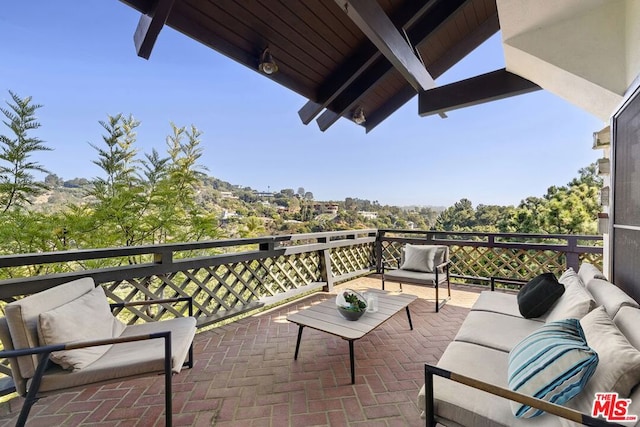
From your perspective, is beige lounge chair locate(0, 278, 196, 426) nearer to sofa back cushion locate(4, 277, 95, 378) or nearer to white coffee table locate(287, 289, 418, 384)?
sofa back cushion locate(4, 277, 95, 378)

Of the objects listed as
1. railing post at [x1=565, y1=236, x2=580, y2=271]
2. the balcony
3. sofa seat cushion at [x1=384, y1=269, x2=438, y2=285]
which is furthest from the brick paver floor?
railing post at [x1=565, y1=236, x2=580, y2=271]

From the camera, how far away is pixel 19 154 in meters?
4.25

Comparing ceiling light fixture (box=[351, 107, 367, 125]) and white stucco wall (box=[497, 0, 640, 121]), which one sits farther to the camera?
ceiling light fixture (box=[351, 107, 367, 125])

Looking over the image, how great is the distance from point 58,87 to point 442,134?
1039 cm

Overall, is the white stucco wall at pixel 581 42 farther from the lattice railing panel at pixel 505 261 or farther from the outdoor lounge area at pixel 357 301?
the lattice railing panel at pixel 505 261

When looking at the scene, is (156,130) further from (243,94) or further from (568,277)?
(568,277)

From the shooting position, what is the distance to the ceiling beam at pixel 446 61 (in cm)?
357

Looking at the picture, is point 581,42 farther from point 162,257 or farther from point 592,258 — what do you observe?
point 162,257

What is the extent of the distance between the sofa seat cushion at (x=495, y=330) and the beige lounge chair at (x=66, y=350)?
75.8 inches

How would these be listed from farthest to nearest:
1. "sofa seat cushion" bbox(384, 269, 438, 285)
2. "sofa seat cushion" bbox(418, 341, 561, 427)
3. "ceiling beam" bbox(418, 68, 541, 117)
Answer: "sofa seat cushion" bbox(384, 269, 438, 285), "ceiling beam" bbox(418, 68, 541, 117), "sofa seat cushion" bbox(418, 341, 561, 427)

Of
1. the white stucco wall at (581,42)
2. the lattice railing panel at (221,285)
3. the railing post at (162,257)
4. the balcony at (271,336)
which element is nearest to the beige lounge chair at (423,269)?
the balcony at (271,336)

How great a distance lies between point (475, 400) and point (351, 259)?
4144mm

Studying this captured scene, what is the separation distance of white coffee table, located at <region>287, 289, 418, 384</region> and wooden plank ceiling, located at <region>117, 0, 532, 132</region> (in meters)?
2.37

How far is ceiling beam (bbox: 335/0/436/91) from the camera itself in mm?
2070
